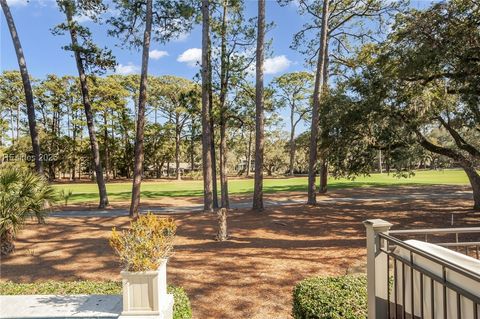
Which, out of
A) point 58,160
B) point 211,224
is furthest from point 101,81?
point 211,224

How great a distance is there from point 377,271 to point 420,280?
2.08 ft

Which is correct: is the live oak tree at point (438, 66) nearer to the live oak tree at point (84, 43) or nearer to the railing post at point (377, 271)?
the railing post at point (377, 271)

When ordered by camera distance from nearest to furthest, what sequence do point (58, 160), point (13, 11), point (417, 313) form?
point (417, 313) < point (13, 11) < point (58, 160)

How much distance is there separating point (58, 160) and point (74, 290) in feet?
136

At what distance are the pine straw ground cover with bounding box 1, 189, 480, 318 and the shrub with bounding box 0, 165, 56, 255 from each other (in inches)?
25.3

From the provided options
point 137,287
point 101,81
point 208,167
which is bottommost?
point 137,287

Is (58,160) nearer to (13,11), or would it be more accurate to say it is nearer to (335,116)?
(13,11)

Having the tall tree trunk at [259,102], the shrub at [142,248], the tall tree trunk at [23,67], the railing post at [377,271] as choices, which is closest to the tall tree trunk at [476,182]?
the tall tree trunk at [259,102]

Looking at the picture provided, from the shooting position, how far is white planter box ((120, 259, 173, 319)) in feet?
11.8

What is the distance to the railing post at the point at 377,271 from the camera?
3.19 metres

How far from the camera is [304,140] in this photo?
33375mm

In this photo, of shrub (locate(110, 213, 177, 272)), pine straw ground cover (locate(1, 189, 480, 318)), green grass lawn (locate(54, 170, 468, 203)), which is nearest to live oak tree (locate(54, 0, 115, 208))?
pine straw ground cover (locate(1, 189, 480, 318))

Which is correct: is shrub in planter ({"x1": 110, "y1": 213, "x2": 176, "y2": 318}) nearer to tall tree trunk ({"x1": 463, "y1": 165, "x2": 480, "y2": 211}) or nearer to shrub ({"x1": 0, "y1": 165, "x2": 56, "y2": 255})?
shrub ({"x1": 0, "y1": 165, "x2": 56, "y2": 255})

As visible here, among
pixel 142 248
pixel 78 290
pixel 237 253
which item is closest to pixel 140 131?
pixel 237 253
